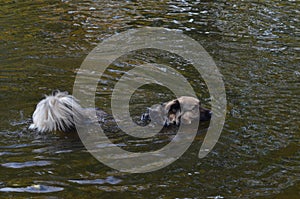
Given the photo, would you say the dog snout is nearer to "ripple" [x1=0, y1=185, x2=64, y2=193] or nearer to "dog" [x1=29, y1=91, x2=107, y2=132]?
"dog" [x1=29, y1=91, x2=107, y2=132]

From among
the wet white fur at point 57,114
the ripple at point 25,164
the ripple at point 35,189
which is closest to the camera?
the ripple at point 35,189

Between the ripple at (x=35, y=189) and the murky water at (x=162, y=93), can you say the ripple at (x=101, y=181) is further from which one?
the ripple at (x=35, y=189)

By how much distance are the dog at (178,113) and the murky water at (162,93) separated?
1.17 feet

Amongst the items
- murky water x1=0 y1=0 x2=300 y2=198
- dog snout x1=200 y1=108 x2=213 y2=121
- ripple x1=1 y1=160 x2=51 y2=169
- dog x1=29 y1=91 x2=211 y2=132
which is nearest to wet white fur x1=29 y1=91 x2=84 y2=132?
dog x1=29 y1=91 x2=211 y2=132

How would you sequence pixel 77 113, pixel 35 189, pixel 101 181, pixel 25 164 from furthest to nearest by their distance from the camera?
pixel 77 113
pixel 25 164
pixel 101 181
pixel 35 189

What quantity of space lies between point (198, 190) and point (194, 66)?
490 centimetres

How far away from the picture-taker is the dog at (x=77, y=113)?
6780 millimetres

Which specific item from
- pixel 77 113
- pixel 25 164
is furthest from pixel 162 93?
pixel 25 164

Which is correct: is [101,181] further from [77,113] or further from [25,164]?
[77,113]

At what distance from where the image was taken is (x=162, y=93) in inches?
350

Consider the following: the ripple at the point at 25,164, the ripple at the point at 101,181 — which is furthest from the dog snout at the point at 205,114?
the ripple at the point at 25,164

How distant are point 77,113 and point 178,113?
1.67 metres

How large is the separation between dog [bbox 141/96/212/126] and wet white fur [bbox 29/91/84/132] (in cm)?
131

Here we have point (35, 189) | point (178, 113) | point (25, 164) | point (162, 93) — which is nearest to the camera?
point (35, 189)
